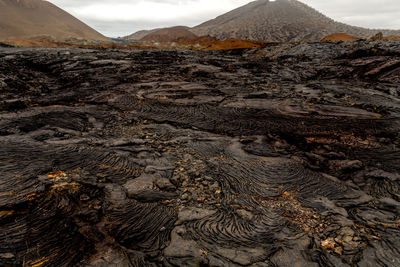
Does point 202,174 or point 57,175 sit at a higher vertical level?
point 57,175

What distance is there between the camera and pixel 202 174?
3.46 meters

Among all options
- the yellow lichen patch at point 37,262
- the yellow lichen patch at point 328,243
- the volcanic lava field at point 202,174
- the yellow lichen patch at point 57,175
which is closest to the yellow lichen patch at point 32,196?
the volcanic lava field at point 202,174

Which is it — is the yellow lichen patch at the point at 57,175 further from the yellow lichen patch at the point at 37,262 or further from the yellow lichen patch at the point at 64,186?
the yellow lichen patch at the point at 37,262

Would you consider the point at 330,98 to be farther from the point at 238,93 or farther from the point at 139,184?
the point at 139,184

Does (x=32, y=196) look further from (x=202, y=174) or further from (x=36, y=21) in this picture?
(x=36, y=21)

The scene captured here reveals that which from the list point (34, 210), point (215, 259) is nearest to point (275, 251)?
point (215, 259)

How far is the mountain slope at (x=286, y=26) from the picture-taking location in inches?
1969

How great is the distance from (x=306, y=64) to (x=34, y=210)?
429 inches

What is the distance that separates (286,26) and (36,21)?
3431 inches

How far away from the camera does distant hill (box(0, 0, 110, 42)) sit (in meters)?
66.1

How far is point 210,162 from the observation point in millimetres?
3801

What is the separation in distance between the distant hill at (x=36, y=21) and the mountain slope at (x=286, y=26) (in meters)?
47.6

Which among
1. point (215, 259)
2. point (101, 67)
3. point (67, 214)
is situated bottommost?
point (215, 259)

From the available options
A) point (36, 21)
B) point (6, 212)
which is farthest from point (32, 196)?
point (36, 21)
